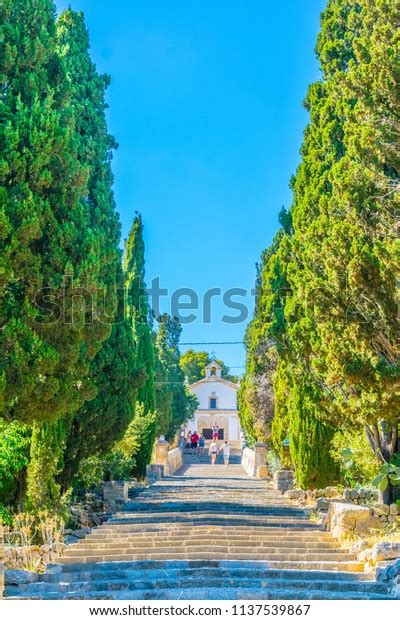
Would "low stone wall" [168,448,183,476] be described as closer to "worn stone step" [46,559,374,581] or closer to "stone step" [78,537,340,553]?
"stone step" [78,537,340,553]

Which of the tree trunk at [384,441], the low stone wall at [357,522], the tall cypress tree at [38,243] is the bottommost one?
the low stone wall at [357,522]

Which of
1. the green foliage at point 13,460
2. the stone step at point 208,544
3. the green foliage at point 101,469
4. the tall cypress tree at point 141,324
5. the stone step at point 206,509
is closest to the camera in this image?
the stone step at point 208,544

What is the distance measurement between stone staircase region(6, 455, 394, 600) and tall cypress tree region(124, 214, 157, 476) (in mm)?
7264

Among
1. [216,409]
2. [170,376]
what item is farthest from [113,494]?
[216,409]

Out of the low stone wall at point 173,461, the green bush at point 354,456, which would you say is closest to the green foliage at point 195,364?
the low stone wall at point 173,461

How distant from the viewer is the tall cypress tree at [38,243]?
10203mm

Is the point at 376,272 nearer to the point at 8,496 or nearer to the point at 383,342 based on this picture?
the point at 383,342

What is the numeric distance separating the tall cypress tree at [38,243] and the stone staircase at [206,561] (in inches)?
92.4

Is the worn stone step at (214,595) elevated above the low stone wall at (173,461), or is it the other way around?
the low stone wall at (173,461)

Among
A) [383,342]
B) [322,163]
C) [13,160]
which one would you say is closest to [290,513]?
[383,342]

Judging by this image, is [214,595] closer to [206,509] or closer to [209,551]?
[209,551]

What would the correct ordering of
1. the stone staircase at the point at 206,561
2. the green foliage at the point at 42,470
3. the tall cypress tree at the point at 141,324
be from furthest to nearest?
1. the tall cypress tree at the point at 141,324
2. the green foliage at the point at 42,470
3. the stone staircase at the point at 206,561

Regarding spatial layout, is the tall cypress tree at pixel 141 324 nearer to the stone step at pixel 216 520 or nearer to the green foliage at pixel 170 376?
the stone step at pixel 216 520

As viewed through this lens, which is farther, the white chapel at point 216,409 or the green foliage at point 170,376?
the white chapel at point 216,409
